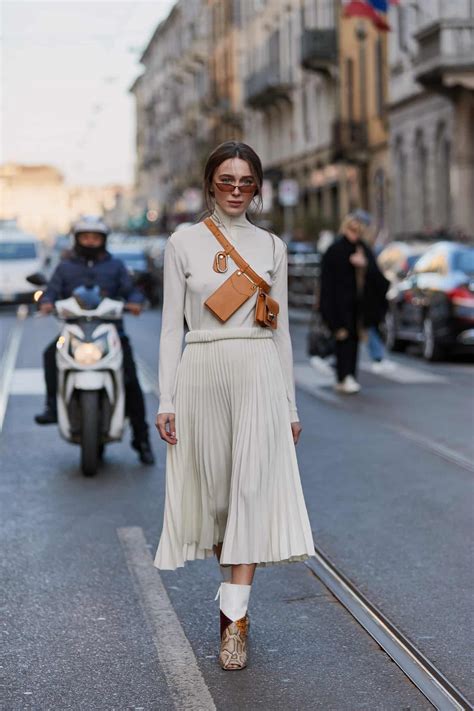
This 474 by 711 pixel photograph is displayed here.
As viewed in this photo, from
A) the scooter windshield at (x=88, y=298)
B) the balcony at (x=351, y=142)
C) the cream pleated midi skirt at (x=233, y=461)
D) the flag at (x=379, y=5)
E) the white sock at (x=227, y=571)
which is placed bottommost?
the white sock at (x=227, y=571)

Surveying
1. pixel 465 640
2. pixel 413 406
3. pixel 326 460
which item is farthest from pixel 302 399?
pixel 465 640

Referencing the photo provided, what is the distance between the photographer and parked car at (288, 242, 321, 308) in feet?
119

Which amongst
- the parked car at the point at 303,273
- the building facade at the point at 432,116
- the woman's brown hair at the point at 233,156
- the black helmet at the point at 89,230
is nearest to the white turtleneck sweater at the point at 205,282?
the woman's brown hair at the point at 233,156

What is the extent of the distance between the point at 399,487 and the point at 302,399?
6138mm

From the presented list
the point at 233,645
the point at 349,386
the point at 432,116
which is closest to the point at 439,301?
the point at 349,386

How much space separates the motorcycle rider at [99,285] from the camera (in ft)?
35.5

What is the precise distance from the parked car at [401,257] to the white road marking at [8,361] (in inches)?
215

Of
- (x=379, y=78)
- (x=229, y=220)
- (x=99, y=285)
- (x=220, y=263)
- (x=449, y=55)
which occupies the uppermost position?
(x=379, y=78)

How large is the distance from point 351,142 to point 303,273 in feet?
37.2

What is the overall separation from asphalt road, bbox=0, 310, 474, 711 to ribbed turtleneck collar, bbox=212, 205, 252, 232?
1.51 meters

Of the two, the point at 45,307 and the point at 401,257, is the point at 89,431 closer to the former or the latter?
the point at 45,307

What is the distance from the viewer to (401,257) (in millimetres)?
23828

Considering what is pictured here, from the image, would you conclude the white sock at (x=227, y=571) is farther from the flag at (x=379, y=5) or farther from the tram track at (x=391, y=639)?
the flag at (x=379, y=5)

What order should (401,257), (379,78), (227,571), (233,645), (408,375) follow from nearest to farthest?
(233,645) → (227,571) → (408,375) → (401,257) → (379,78)
